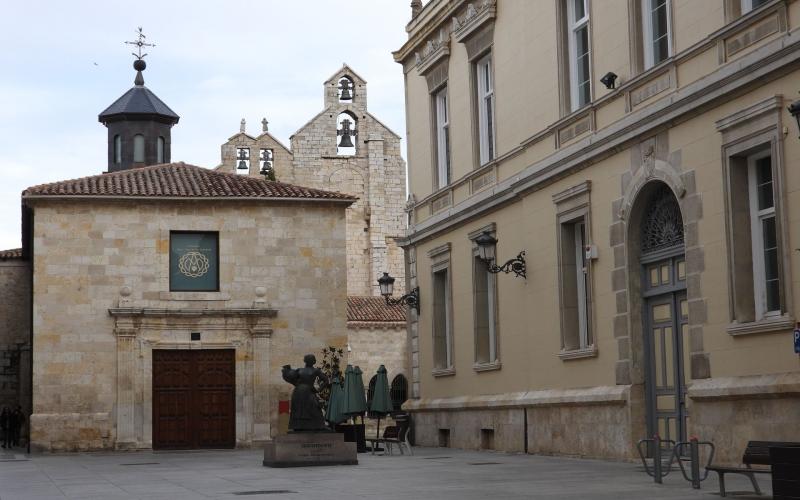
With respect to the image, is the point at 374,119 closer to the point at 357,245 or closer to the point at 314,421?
the point at 357,245

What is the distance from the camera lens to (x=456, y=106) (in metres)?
27.3

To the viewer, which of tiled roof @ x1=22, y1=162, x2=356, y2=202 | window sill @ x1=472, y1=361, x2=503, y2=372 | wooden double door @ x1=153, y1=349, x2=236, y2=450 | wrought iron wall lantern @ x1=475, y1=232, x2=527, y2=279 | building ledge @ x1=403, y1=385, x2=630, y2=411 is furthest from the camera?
tiled roof @ x1=22, y1=162, x2=356, y2=202

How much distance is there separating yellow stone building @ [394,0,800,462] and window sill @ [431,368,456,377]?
0.05m

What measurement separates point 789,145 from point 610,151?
196 inches

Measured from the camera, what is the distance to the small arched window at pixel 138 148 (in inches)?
1944

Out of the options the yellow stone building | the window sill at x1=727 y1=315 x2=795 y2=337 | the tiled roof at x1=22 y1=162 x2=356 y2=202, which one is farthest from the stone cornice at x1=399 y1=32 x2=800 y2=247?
the tiled roof at x1=22 y1=162 x2=356 y2=202

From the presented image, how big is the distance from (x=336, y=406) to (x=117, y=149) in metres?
25.9

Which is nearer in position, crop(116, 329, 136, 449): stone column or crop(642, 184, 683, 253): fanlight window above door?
crop(642, 184, 683, 253): fanlight window above door

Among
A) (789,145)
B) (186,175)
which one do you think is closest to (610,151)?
(789,145)

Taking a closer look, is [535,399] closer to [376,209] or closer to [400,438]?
[400,438]

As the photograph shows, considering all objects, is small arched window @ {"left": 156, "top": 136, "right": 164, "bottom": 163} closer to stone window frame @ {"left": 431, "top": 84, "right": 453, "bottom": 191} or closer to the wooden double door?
the wooden double door

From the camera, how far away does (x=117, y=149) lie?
1967 inches

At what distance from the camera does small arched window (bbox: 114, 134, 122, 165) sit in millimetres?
49438

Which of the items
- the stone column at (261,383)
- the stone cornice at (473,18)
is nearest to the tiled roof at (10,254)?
the stone column at (261,383)
